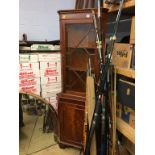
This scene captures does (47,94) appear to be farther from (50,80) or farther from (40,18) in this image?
A: (40,18)

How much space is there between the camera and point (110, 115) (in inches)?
76.5

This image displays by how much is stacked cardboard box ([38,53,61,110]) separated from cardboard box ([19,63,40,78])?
0.19 ft

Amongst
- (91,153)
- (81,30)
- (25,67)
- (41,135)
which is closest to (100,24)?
(81,30)

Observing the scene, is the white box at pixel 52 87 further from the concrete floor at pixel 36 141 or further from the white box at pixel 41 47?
the white box at pixel 41 47

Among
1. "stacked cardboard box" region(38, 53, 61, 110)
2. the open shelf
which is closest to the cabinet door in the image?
"stacked cardboard box" region(38, 53, 61, 110)

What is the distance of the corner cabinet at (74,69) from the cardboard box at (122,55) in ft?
0.61

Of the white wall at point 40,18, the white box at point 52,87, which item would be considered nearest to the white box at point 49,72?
the white box at point 52,87

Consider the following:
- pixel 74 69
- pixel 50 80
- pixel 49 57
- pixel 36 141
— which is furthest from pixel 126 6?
pixel 36 141

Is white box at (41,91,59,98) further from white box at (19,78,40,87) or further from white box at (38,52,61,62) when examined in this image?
white box at (38,52,61,62)

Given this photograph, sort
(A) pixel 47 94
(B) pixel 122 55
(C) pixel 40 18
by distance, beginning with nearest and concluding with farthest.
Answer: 1. (B) pixel 122 55
2. (A) pixel 47 94
3. (C) pixel 40 18

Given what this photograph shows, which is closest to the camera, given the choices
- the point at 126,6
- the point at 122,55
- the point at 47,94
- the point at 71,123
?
the point at 126,6

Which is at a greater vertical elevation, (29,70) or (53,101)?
(29,70)

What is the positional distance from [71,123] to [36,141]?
460 millimetres

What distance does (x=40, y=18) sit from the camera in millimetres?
2912
